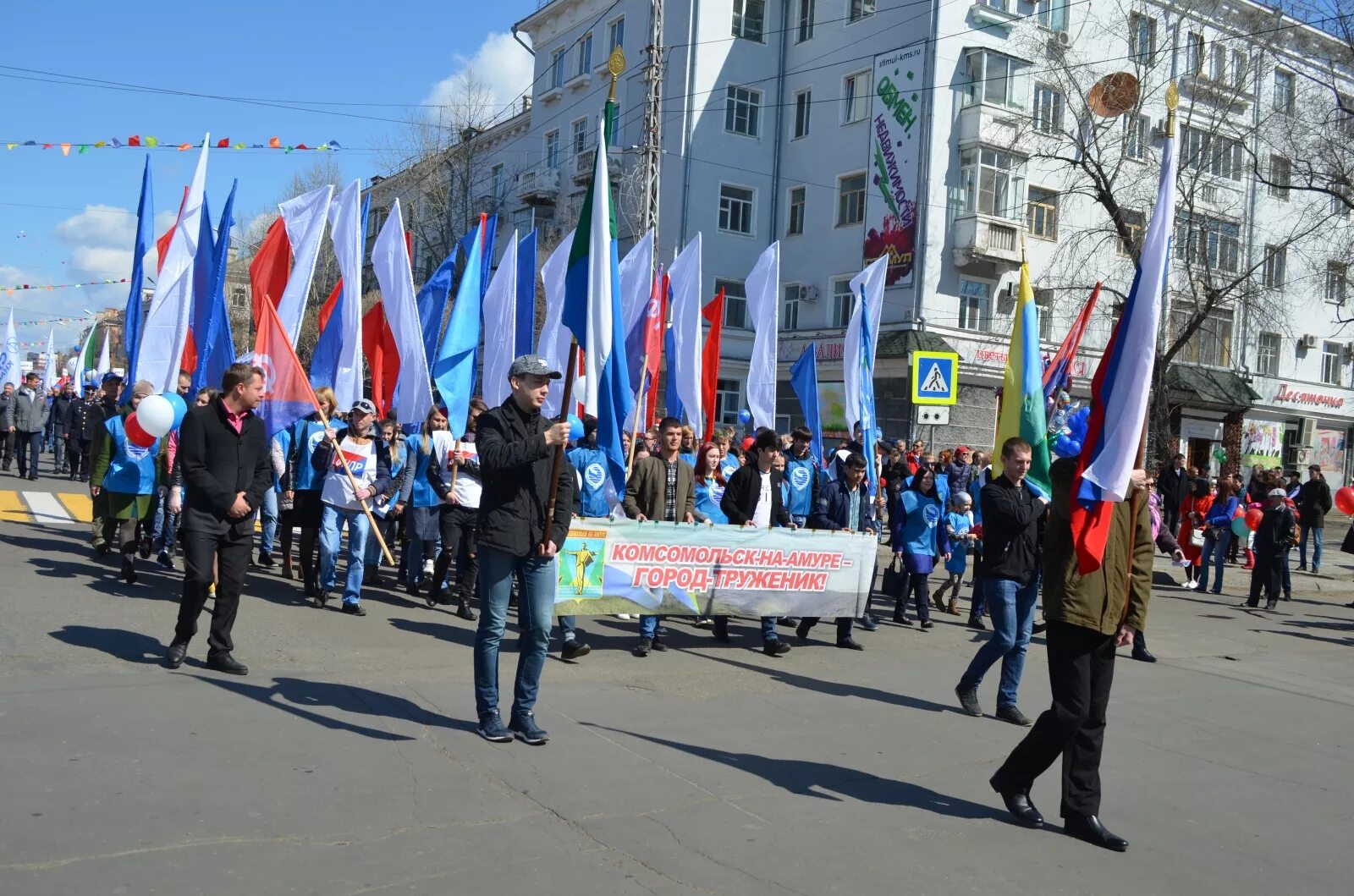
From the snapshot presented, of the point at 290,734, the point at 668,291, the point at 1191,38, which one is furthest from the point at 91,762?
the point at 1191,38

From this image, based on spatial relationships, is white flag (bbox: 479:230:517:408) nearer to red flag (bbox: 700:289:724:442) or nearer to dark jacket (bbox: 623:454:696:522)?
red flag (bbox: 700:289:724:442)

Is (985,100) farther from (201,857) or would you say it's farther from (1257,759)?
(201,857)

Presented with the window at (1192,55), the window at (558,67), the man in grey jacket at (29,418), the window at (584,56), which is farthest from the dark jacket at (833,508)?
the window at (558,67)

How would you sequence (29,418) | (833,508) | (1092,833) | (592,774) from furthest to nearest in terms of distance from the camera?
(29,418) → (833,508) → (592,774) → (1092,833)

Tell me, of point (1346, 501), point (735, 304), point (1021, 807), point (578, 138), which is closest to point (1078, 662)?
point (1021, 807)

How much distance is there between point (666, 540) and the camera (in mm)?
9125

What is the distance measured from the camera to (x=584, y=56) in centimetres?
4144

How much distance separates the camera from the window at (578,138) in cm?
4097

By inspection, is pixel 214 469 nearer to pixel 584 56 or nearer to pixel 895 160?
pixel 895 160

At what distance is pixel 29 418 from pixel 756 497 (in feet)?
53.0

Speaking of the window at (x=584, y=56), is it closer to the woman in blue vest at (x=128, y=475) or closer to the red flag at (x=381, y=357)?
the red flag at (x=381, y=357)

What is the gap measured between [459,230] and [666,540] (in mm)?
35409

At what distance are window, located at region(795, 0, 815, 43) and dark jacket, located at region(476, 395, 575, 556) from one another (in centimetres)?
3378

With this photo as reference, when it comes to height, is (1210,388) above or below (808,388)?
above
